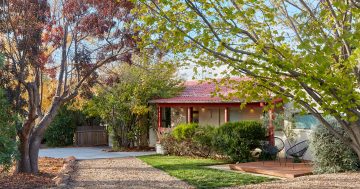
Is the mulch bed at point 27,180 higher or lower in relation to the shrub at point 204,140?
lower

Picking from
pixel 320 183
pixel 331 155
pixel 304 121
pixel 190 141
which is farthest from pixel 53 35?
pixel 304 121

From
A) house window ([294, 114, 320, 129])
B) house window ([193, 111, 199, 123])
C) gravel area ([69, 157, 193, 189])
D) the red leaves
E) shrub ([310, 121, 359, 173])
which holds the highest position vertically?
the red leaves

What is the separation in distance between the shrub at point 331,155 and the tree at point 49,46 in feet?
20.3

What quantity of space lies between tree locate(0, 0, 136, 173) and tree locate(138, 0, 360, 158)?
543cm

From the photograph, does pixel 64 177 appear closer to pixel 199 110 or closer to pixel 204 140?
pixel 204 140

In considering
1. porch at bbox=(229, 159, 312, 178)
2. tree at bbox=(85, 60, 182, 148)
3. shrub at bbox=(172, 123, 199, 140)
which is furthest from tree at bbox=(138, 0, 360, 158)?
tree at bbox=(85, 60, 182, 148)

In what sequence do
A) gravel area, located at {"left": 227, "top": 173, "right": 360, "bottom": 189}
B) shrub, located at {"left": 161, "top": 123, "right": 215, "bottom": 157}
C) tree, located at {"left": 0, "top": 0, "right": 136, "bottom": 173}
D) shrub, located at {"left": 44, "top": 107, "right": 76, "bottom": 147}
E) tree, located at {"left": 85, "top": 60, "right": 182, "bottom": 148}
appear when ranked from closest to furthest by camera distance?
gravel area, located at {"left": 227, "top": 173, "right": 360, "bottom": 189} < tree, located at {"left": 0, "top": 0, "right": 136, "bottom": 173} < shrub, located at {"left": 161, "top": 123, "right": 215, "bottom": 157} < tree, located at {"left": 85, "top": 60, "right": 182, "bottom": 148} < shrub, located at {"left": 44, "top": 107, "right": 76, "bottom": 147}

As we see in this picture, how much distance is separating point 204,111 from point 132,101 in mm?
3603

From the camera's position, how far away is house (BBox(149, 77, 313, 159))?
1776 centimetres

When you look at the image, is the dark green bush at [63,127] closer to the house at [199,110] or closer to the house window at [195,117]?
the house at [199,110]

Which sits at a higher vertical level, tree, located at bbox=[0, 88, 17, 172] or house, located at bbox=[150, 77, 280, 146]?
house, located at bbox=[150, 77, 280, 146]

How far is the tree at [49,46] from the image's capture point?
497 inches

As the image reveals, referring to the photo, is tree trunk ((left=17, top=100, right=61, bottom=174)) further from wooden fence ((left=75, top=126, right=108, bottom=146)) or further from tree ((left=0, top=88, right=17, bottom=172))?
wooden fence ((left=75, top=126, right=108, bottom=146))

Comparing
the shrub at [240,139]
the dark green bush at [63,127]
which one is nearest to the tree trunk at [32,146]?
the shrub at [240,139]
